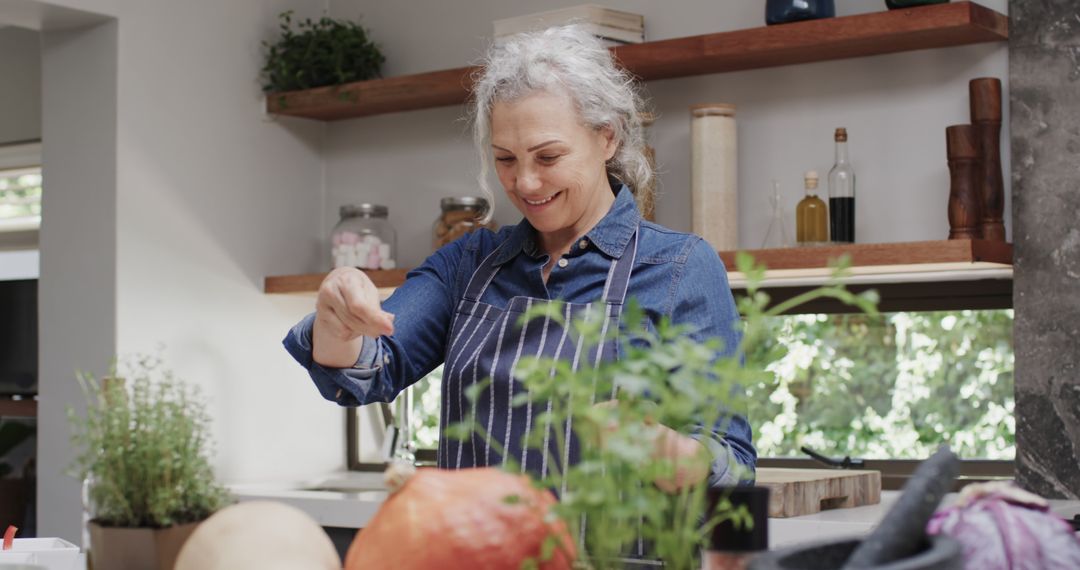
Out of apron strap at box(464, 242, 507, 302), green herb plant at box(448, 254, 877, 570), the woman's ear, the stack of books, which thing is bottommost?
green herb plant at box(448, 254, 877, 570)

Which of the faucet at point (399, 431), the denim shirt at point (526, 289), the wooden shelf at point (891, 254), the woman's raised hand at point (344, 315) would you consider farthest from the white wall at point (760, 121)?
the woman's raised hand at point (344, 315)

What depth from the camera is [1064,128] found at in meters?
2.75

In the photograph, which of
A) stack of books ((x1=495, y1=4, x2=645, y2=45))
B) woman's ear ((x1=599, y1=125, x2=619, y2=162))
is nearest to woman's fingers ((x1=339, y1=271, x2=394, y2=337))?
woman's ear ((x1=599, y1=125, x2=619, y2=162))

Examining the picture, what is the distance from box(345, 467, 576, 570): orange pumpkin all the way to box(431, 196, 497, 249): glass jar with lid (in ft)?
8.84

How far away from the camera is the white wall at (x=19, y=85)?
15.9 ft

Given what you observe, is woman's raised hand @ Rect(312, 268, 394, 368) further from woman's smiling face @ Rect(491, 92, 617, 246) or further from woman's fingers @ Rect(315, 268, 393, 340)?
woman's smiling face @ Rect(491, 92, 617, 246)

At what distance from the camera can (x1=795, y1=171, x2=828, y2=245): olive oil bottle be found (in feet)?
9.86

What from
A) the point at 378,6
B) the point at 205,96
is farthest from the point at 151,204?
the point at 378,6

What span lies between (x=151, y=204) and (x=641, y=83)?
4.39 feet

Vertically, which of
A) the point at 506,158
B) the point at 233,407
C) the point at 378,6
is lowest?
the point at 233,407

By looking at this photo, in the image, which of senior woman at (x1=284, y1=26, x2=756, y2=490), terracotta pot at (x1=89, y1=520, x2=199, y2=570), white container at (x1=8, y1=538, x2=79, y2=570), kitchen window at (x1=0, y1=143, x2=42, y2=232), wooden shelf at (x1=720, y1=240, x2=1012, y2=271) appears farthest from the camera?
kitchen window at (x1=0, y1=143, x2=42, y2=232)

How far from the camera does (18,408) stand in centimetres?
469

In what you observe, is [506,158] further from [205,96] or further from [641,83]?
[205,96]

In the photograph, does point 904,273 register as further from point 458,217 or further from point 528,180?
point 528,180
